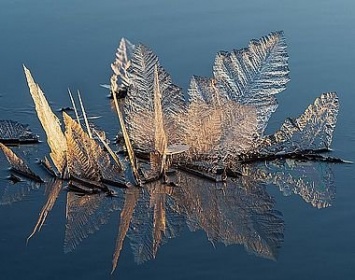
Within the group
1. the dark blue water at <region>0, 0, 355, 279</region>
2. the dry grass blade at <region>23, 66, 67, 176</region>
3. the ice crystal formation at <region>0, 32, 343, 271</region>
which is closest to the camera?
the dark blue water at <region>0, 0, 355, 279</region>

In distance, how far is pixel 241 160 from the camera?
1.49 m

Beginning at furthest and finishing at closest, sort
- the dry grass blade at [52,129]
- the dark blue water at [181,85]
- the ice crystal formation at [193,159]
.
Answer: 1. the dry grass blade at [52,129]
2. the ice crystal formation at [193,159]
3. the dark blue water at [181,85]

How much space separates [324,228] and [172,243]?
215 mm

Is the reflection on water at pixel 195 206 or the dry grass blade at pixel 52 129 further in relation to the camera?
the dry grass blade at pixel 52 129

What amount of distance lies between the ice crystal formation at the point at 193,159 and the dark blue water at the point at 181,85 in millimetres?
23

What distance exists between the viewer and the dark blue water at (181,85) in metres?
1.14

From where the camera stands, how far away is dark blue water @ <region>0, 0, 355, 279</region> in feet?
3.74

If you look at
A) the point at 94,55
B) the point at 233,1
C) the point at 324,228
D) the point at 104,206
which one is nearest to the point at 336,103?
the point at 324,228

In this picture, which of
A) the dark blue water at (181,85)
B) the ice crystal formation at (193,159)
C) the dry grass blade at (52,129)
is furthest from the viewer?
the dry grass blade at (52,129)

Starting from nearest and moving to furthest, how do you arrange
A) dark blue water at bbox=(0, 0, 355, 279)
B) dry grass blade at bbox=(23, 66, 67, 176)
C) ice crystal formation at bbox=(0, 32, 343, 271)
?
1. dark blue water at bbox=(0, 0, 355, 279)
2. ice crystal formation at bbox=(0, 32, 343, 271)
3. dry grass blade at bbox=(23, 66, 67, 176)

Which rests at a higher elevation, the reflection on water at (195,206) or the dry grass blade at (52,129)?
the dry grass blade at (52,129)

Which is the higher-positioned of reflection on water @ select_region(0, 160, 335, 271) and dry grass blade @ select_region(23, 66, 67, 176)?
dry grass blade @ select_region(23, 66, 67, 176)

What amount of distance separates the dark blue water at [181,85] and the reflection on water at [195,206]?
14mm

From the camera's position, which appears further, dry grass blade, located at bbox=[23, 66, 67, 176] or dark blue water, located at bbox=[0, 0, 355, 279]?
dry grass blade, located at bbox=[23, 66, 67, 176]
